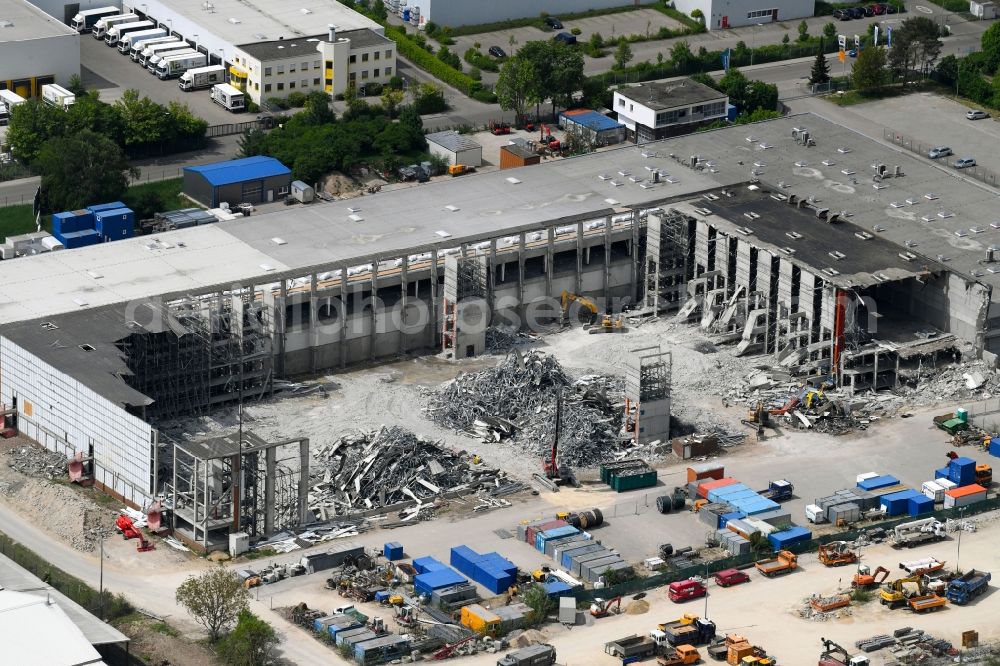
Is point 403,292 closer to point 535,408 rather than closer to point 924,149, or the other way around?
point 535,408

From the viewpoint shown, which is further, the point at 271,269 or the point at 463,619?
the point at 271,269

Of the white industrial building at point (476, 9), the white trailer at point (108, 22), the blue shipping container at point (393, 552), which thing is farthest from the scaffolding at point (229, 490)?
the white industrial building at point (476, 9)

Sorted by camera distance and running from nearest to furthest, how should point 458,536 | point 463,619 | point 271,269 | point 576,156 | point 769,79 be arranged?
1. point 463,619
2. point 458,536
3. point 271,269
4. point 576,156
5. point 769,79

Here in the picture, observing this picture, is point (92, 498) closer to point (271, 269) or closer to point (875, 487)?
point (271, 269)

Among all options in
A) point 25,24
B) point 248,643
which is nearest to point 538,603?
point 248,643

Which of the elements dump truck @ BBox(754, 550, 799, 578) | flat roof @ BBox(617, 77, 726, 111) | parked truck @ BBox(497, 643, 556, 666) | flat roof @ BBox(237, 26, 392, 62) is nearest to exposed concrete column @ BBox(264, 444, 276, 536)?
parked truck @ BBox(497, 643, 556, 666)

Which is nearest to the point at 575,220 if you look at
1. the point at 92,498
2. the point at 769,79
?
the point at 92,498

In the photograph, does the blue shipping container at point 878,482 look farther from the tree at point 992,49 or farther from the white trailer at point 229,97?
the tree at point 992,49

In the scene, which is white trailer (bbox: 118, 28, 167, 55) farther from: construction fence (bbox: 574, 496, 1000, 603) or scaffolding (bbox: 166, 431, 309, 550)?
construction fence (bbox: 574, 496, 1000, 603)
